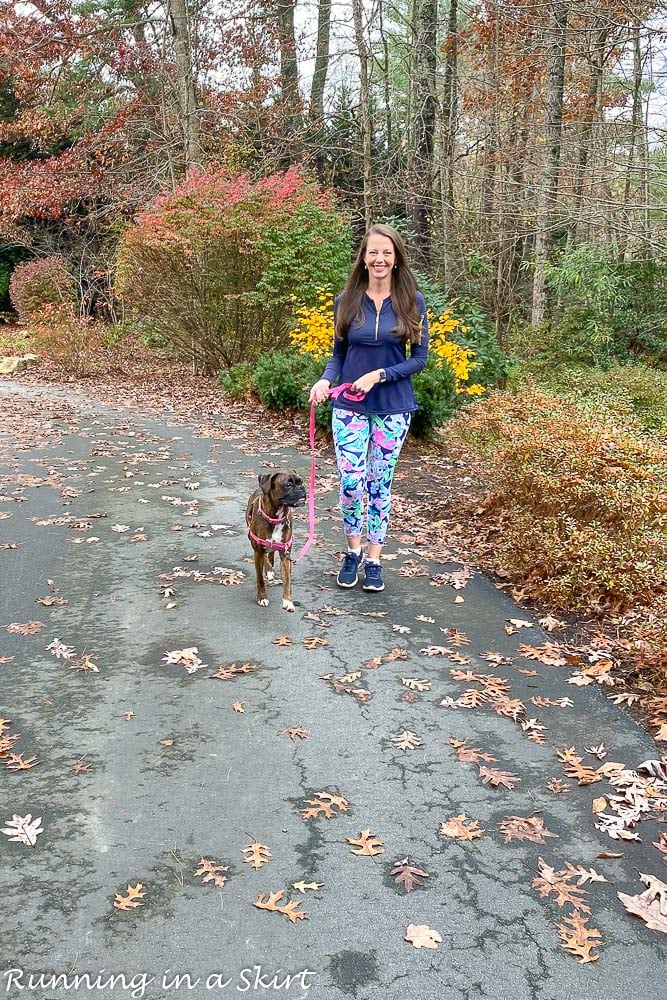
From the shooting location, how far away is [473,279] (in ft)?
57.6

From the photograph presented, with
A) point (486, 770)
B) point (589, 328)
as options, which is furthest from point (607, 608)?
point (589, 328)

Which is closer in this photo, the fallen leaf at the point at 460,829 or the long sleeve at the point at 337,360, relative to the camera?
the fallen leaf at the point at 460,829

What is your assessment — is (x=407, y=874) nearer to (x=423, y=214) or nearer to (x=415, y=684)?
(x=415, y=684)

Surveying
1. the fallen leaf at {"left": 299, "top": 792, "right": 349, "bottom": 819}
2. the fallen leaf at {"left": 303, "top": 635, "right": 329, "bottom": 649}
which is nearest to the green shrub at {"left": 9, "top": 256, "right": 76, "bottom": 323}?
the fallen leaf at {"left": 303, "top": 635, "right": 329, "bottom": 649}

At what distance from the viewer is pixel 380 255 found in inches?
189

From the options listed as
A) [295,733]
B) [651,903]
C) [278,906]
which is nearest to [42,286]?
[295,733]

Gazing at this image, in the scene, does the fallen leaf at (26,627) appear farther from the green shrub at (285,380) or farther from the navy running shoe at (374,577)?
the green shrub at (285,380)

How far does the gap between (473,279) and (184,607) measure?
14.0 metres

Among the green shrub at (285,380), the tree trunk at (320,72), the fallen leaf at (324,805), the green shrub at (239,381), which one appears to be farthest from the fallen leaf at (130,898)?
the tree trunk at (320,72)

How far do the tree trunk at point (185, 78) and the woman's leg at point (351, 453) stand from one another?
607 inches

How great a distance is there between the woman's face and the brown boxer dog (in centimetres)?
132

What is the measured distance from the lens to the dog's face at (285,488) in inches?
187

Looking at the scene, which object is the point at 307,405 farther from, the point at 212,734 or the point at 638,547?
the point at 212,734

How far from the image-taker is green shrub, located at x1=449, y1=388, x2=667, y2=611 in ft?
16.9
